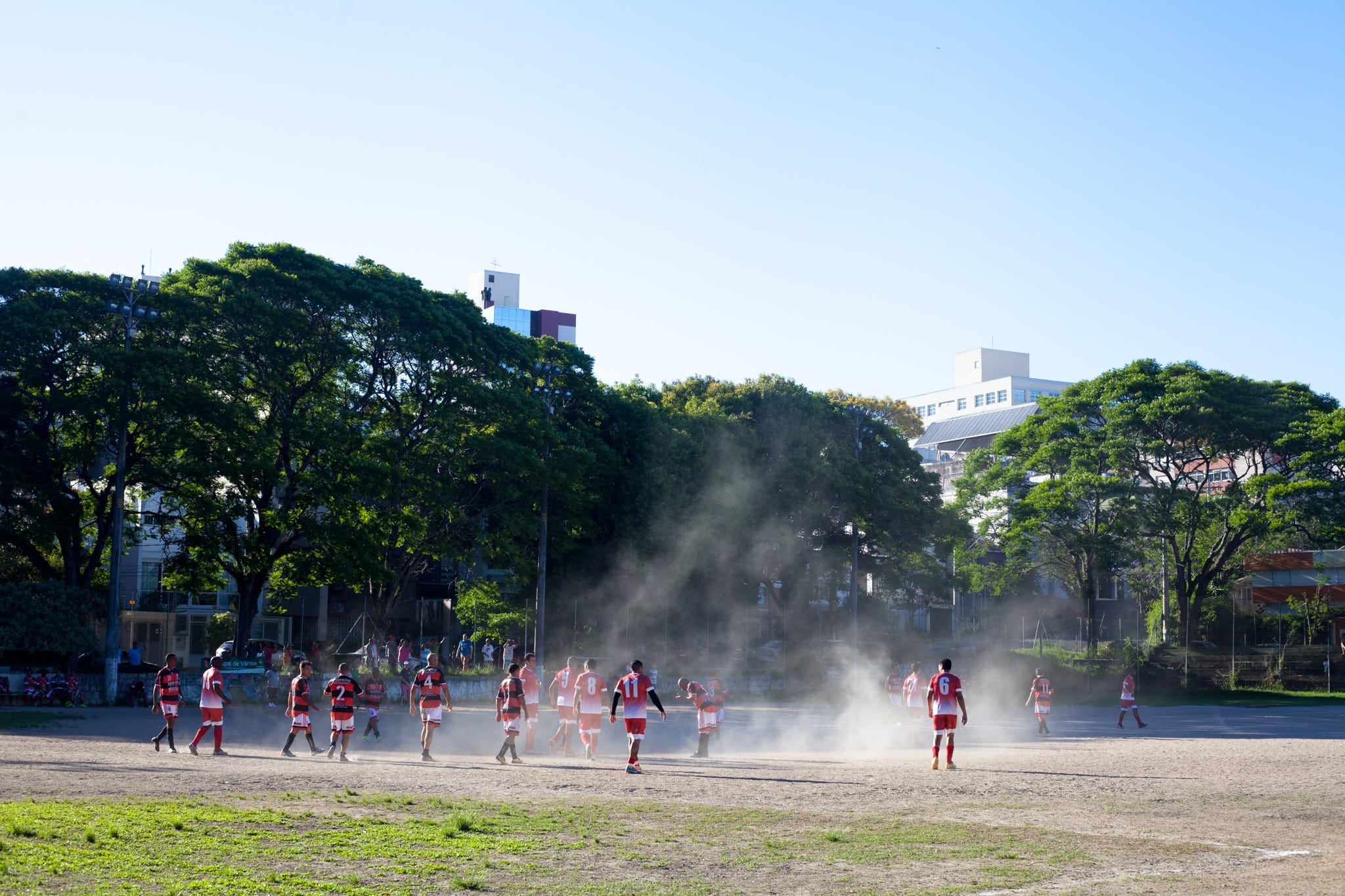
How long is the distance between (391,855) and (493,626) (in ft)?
115

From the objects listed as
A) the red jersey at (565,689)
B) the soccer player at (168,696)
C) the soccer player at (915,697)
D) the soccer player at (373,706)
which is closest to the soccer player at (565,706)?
the red jersey at (565,689)

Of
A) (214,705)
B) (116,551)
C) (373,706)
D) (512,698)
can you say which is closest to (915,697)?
(512,698)

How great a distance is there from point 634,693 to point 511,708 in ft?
7.84

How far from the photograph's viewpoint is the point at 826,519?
57.1 m

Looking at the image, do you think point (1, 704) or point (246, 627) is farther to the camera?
point (246, 627)

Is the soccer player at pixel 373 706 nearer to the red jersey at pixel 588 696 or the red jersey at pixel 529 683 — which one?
the red jersey at pixel 529 683

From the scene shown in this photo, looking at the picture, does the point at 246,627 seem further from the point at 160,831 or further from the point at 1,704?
the point at 160,831

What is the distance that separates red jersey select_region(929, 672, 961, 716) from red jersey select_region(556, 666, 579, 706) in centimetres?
746

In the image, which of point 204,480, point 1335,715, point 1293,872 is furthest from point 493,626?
point 1293,872

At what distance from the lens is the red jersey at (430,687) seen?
2247 centimetres

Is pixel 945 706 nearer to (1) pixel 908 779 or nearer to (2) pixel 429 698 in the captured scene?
(1) pixel 908 779

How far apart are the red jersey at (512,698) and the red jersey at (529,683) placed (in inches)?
49.0

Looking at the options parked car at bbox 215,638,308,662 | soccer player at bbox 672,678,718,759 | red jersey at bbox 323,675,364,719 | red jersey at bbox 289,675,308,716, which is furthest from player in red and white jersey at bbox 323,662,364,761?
parked car at bbox 215,638,308,662

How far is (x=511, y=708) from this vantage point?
22.0 metres
